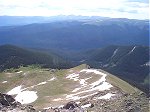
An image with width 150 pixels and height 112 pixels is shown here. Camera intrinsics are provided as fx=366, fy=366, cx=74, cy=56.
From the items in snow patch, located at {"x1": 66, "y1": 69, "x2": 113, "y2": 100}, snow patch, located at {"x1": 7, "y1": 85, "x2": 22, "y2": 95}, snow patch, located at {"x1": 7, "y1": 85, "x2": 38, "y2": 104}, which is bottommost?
snow patch, located at {"x1": 7, "y1": 85, "x2": 22, "y2": 95}

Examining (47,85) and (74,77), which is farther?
(74,77)

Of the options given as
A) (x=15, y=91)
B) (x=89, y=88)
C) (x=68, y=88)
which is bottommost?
(x=15, y=91)

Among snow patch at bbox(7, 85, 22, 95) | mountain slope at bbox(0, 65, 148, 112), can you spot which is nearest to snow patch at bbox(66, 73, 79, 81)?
mountain slope at bbox(0, 65, 148, 112)

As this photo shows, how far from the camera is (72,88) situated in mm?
137625

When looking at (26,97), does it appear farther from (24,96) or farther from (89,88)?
(89,88)

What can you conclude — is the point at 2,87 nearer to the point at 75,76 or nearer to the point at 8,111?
the point at 75,76

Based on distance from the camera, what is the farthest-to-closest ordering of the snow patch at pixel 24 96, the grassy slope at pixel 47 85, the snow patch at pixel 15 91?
1. the snow patch at pixel 15 91
2. the snow patch at pixel 24 96
3. the grassy slope at pixel 47 85

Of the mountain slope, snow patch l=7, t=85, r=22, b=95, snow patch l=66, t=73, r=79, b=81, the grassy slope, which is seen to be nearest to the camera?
the mountain slope

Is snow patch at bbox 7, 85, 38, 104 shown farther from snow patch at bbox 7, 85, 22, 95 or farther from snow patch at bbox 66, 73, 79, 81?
snow patch at bbox 66, 73, 79, 81

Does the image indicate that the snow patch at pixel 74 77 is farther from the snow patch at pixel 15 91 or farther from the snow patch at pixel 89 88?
the snow patch at pixel 15 91

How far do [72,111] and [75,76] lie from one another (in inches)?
3831

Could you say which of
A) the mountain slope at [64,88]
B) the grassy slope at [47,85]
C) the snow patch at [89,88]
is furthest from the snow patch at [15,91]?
the snow patch at [89,88]

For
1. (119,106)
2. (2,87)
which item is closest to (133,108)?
(119,106)

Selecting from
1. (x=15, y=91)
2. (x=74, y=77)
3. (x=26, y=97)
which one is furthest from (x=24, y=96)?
(x=74, y=77)
